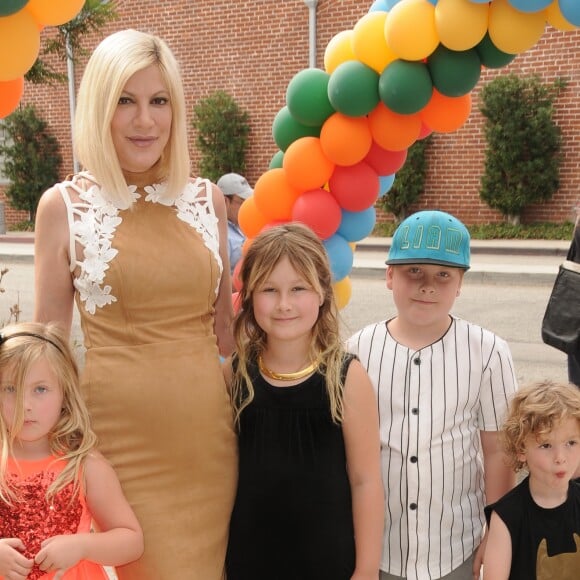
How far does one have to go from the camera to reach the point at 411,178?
539 inches

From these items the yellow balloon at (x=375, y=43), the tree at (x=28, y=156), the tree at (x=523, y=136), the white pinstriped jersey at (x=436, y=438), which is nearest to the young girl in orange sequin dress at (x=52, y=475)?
the white pinstriped jersey at (x=436, y=438)

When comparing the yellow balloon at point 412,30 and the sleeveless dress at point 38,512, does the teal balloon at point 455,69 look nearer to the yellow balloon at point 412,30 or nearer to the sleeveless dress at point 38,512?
the yellow balloon at point 412,30

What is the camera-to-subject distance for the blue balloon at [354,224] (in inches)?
140

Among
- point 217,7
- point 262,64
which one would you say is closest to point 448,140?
point 262,64

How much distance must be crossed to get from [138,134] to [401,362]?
38.0 inches

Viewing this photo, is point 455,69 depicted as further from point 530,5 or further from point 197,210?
point 197,210

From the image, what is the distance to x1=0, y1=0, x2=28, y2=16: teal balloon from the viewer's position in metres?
2.10

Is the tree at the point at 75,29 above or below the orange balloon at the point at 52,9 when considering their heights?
above

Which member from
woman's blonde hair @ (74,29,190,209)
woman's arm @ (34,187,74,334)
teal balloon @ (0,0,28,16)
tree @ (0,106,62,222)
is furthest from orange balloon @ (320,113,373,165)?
tree @ (0,106,62,222)

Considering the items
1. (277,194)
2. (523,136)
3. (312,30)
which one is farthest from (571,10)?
(312,30)

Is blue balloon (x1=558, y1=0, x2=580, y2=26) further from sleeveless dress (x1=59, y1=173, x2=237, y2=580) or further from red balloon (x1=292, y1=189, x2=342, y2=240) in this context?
sleeveless dress (x1=59, y1=173, x2=237, y2=580)

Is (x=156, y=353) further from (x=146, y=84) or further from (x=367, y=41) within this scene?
(x=367, y=41)

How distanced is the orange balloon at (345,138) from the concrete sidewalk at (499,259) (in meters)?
7.30

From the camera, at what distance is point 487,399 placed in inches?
81.4
